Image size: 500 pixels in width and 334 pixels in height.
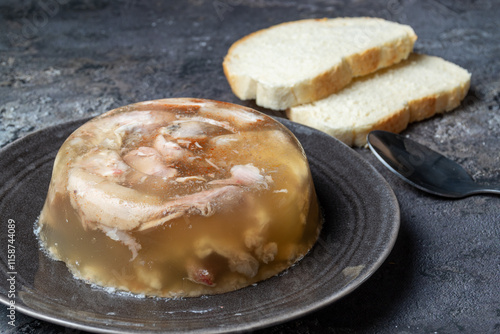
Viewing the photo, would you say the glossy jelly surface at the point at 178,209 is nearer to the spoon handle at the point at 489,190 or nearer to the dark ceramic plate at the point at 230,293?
the dark ceramic plate at the point at 230,293

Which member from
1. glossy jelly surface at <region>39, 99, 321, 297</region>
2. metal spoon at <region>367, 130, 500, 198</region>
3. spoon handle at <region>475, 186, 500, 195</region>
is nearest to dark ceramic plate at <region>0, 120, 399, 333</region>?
glossy jelly surface at <region>39, 99, 321, 297</region>

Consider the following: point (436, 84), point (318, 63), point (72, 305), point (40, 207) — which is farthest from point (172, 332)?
point (436, 84)

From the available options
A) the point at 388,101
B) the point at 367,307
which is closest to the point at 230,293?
the point at 367,307

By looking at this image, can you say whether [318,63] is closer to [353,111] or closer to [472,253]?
[353,111]

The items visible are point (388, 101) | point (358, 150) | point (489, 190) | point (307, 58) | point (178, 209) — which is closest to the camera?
point (178, 209)

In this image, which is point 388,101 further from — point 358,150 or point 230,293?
point 230,293

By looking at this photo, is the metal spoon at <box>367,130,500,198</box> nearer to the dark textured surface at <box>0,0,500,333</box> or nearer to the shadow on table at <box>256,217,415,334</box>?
the dark textured surface at <box>0,0,500,333</box>
